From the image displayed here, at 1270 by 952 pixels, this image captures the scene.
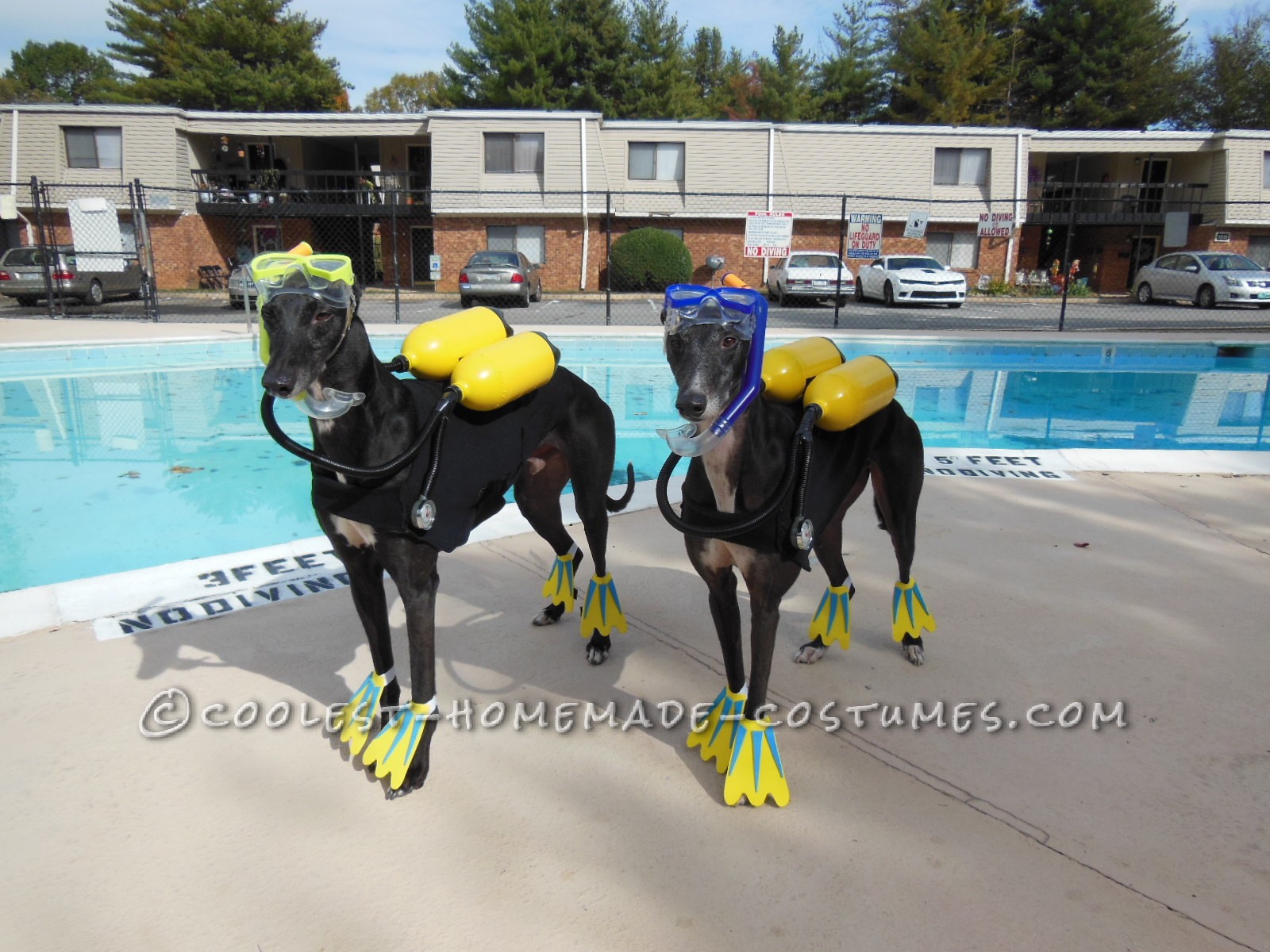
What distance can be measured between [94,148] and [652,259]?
57.2 feet

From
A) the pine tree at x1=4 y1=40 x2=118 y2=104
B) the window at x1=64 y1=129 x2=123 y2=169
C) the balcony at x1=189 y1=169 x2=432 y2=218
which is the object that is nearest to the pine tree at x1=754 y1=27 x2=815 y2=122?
the balcony at x1=189 y1=169 x2=432 y2=218

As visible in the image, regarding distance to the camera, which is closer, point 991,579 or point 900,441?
point 900,441

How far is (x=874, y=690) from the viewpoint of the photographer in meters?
3.34

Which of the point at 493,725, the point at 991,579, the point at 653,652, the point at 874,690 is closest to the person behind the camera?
the point at 493,725

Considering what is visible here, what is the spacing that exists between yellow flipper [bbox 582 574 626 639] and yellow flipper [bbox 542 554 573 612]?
0.26m

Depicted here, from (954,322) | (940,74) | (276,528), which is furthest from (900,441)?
(940,74)

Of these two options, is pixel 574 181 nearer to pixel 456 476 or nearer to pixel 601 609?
pixel 601 609

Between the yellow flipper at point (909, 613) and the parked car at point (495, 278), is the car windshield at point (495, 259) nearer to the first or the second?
the parked car at point (495, 278)

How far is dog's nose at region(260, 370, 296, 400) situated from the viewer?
7.09ft

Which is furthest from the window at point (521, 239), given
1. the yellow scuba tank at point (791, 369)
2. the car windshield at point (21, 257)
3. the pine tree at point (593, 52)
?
the yellow scuba tank at point (791, 369)

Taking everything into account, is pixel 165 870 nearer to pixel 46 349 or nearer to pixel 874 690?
pixel 874 690

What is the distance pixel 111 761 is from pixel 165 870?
0.64m

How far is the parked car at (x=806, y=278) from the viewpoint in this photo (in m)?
22.3

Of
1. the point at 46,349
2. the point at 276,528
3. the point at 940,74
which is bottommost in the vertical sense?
the point at 276,528
